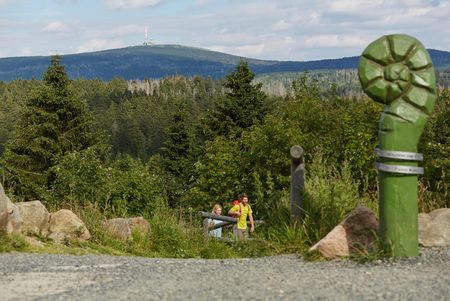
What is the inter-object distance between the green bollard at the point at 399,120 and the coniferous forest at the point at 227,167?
4.87 feet

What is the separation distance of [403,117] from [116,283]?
3.72 meters

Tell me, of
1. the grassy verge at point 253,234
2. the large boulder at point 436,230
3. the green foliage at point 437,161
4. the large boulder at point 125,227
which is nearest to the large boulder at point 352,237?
the grassy verge at point 253,234

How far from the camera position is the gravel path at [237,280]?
627cm

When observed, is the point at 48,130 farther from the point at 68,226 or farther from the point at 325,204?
the point at 325,204

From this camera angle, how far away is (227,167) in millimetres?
28297

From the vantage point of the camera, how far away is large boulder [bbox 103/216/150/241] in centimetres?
1239

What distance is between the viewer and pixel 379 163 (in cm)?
808

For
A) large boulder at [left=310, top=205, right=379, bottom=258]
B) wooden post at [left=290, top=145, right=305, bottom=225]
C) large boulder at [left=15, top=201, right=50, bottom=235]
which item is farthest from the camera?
large boulder at [left=15, top=201, right=50, bottom=235]

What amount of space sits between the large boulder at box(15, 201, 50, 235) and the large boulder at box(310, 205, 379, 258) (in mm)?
5611

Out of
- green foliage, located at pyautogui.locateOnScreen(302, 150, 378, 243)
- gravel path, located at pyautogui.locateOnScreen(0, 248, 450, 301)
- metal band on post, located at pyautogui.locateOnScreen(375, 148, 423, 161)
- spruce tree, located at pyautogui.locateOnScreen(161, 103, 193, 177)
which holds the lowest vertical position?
spruce tree, located at pyautogui.locateOnScreen(161, 103, 193, 177)

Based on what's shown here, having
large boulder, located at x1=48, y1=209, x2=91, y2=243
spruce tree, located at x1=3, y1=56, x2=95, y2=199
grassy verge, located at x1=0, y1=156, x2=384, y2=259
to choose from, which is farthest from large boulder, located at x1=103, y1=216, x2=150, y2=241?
spruce tree, located at x1=3, y1=56, x2=95, y2=199

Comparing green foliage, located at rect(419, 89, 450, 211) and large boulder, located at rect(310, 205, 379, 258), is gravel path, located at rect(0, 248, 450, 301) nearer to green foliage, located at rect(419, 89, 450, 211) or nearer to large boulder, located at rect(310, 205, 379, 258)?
large boulder, located at rect(310, 205, 379, 258)

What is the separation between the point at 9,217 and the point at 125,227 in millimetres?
2263

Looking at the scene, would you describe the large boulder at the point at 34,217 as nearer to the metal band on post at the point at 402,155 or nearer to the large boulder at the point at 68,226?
the large boulder at the point at 68,226
